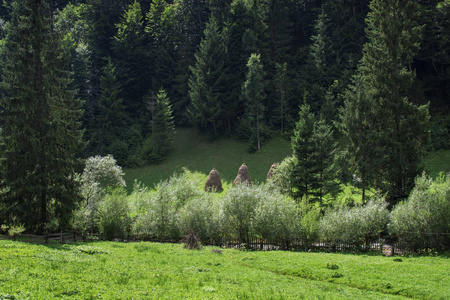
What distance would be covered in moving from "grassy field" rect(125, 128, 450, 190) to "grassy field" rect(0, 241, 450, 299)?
3387 centimetres

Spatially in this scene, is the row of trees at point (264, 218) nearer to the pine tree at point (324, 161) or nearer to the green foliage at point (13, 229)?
the pine tree at point (324, 161)

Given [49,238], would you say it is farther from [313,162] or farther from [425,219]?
[425,219]

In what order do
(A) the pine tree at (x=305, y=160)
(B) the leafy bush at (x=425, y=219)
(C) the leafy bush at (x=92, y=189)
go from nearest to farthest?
(B) the leafy bush at (x=425, y=219) → (C) the leafy bush at (x=92, y=189) → (A) the pine tree at (x=305, y=160)

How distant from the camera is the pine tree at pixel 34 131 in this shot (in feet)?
98.7

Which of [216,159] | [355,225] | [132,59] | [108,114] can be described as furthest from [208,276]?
[132,59]

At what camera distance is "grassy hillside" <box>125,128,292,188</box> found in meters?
61.8

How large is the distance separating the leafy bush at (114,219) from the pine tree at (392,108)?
25.0 m

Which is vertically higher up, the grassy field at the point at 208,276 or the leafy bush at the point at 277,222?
the leafy bush at the point at 277,222

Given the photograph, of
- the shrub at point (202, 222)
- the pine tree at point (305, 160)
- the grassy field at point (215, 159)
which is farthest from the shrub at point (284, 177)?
the grassy field at point (215, 159)

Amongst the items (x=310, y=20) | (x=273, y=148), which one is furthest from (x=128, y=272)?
(x=310, y=20)

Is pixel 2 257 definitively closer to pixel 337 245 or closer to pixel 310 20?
pixel 337 245

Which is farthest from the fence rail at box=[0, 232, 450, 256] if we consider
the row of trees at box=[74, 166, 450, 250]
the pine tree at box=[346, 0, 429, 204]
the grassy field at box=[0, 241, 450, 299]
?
the pine tree at box=[346, 0, 429, 204]

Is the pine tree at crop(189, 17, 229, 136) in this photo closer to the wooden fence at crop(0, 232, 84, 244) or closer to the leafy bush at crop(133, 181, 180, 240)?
the leafy bush at crop(133, 181, 180, 240)

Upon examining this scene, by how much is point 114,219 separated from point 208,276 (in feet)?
62.4
